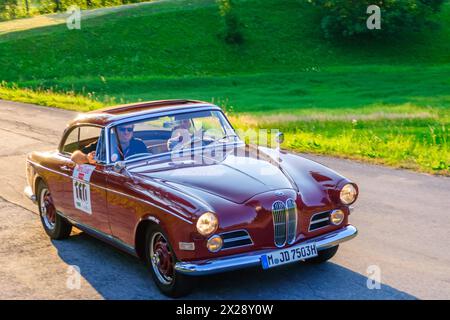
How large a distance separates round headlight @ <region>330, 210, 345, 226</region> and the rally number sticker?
2.66 m

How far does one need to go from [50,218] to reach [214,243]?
3.56 metres

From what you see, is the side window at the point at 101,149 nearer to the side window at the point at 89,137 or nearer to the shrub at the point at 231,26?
the side window at the point at 89,137

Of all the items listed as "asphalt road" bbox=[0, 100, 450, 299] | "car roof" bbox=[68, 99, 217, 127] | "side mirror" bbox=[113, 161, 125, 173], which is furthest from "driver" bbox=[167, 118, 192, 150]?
"asphalt road" bbox=[0, 100, 450, 299]

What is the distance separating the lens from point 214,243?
5.95m

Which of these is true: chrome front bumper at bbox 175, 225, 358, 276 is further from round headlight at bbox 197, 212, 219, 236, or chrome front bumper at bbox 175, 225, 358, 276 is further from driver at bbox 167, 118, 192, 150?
Answer: driver at bbox 167, 118, 192, 150

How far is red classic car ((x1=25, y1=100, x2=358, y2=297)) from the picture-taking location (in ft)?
19.7

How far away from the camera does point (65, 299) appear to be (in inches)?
253

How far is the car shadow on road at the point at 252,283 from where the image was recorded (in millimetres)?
6273

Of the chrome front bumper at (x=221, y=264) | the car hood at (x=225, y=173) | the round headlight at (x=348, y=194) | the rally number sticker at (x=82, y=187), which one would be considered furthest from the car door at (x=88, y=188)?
the round headlight at (x=348, y=194)

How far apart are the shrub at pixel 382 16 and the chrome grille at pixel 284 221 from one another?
59.3 m

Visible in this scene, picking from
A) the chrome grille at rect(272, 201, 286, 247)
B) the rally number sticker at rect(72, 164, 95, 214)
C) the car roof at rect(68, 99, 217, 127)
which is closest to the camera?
the chrome grille at rect(272, 201, 286, 247)

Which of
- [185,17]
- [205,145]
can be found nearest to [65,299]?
[205,145]

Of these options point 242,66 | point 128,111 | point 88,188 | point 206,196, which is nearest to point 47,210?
point 88,188

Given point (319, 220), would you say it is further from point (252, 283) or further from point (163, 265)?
point (163, 265)
